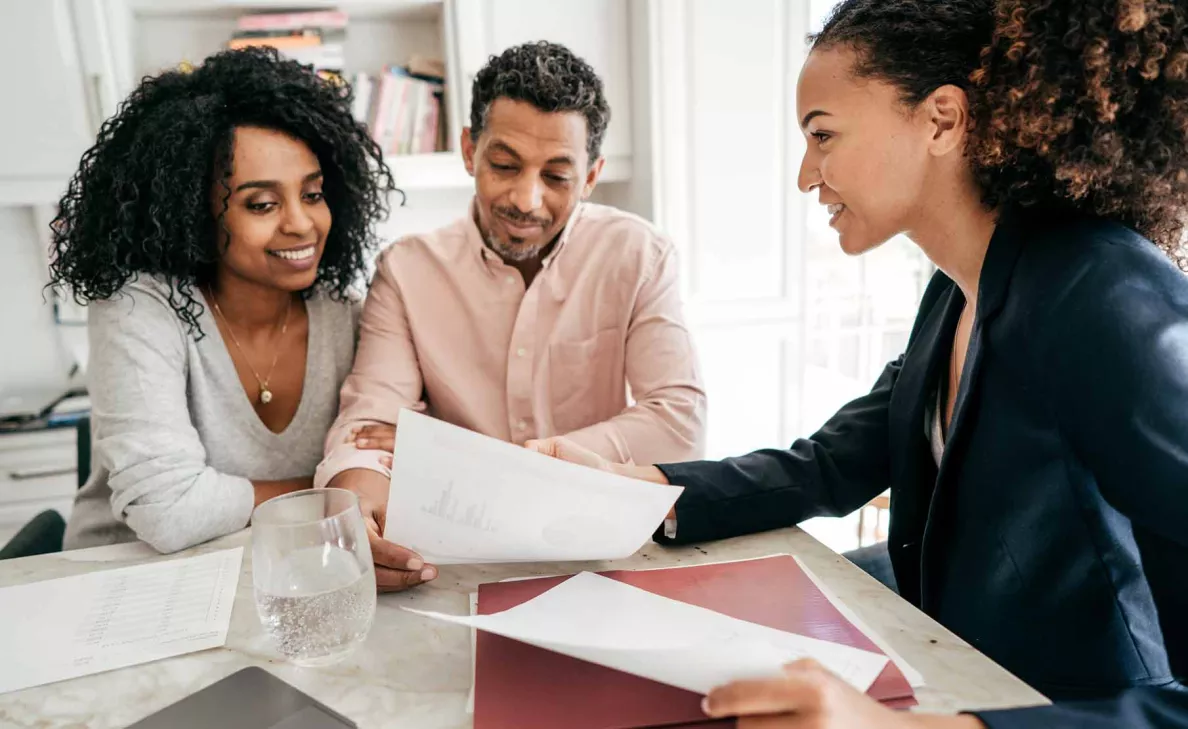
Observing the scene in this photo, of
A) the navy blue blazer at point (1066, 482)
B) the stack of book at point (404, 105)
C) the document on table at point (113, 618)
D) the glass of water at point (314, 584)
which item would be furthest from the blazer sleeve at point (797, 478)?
the stack of book at point (404, 105)

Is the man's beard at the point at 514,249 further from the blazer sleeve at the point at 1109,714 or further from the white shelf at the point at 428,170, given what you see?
the blazer sleeve at the point at 1109,714

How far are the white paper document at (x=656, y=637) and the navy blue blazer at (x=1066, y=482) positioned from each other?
0.15 m

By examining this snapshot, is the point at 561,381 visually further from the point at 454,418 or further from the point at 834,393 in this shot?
the point at 834,393

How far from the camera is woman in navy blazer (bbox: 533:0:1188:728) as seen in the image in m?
0.67

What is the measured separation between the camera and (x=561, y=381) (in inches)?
61.6

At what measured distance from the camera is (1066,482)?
0.76m

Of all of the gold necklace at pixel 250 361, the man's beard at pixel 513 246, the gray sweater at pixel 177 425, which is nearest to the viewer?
the gray sweater at pixel 177 425

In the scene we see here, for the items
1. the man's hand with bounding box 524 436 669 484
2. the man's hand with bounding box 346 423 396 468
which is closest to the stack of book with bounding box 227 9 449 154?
the man's hand with bounding box 346 423 396 468

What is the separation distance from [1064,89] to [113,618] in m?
1.10

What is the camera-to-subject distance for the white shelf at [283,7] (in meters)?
2.35

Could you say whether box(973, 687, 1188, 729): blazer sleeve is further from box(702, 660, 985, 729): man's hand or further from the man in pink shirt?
the man in pink shirt

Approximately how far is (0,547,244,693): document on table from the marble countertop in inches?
0.6

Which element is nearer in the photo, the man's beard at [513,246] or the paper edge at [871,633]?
the paper edge at [871,633]

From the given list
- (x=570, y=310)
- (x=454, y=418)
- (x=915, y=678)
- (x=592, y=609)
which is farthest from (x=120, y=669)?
(x=570, y=310)
